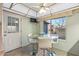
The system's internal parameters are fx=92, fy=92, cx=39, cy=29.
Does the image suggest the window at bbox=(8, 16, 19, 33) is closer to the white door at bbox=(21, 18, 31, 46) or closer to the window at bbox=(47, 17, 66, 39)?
the white door at bbox=(21, 18, 31, 46)

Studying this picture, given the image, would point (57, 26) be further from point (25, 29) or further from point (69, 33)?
point (25, 29)

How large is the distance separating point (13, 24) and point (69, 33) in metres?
0.95

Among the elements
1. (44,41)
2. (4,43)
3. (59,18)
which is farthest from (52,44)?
(4,43)

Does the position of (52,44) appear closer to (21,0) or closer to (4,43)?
(4,43)

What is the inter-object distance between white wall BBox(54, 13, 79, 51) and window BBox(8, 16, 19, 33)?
27.7 inches

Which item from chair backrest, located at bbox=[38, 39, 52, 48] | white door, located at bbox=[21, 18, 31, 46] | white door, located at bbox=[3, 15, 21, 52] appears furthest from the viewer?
chair backrest, located at bbox=[38, 39, 52, 48]

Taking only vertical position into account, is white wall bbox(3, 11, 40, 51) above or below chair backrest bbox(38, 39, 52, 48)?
above

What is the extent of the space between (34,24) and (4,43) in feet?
1.68

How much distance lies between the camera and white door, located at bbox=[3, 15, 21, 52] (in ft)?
4.12

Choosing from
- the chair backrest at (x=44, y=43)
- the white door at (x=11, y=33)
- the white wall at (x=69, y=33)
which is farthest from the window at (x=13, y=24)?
the white wall at (x=69, y=33)

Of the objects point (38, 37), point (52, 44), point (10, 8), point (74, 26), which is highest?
point (10, 8)

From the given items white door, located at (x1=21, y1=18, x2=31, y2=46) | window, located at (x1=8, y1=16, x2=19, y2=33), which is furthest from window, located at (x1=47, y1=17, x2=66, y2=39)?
window, located at (x1=8, y1=16, x2=19, y2=33)

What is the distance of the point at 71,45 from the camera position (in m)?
1.44

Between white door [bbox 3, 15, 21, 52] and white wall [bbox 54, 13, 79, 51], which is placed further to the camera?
white wall [bbox 54, 13, 79, 51]
